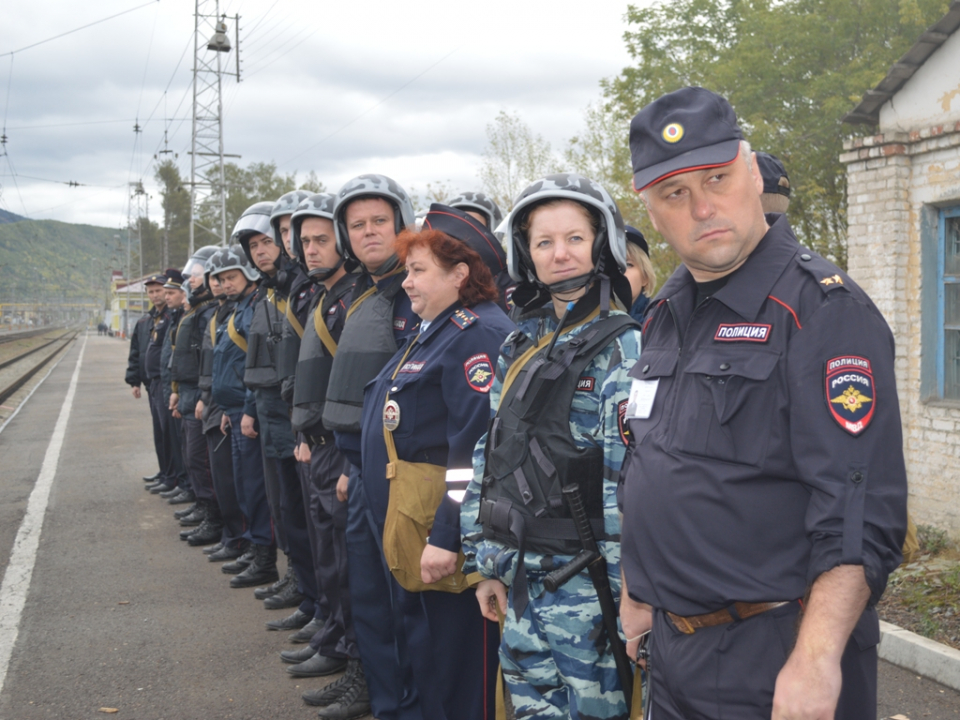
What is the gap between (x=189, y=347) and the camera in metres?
8.16

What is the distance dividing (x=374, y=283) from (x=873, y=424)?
2942 millimetres

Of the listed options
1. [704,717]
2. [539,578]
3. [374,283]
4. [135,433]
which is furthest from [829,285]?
[135,433]

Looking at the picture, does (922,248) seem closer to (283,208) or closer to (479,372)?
(283,208)

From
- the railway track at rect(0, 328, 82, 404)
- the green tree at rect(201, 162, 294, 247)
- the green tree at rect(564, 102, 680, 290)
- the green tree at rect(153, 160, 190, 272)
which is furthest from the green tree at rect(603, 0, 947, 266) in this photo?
the green tree at rect(153, 160, 190, 272)

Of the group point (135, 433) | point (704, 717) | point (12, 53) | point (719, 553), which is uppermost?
point (12, 53)

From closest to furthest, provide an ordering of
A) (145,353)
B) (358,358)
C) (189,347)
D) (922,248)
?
(358,358) < (922,248) < (189,347) < (145,353)

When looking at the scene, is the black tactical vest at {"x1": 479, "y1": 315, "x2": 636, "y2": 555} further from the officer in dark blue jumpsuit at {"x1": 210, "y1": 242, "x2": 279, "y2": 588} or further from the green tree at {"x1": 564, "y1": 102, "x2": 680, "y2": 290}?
the green tree at {"x1": 564, "y1": 102, "x2": 680, "y2": 290}

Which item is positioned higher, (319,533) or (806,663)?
(806,663)

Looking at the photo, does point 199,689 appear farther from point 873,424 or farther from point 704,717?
point 873,424

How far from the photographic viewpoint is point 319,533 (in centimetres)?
447

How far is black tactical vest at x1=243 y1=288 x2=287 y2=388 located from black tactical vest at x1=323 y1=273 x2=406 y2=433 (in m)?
1.61

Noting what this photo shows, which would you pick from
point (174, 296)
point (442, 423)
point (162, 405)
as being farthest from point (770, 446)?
point (162, 405)

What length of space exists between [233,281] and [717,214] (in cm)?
554

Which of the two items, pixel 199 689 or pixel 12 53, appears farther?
pixel 12 53
